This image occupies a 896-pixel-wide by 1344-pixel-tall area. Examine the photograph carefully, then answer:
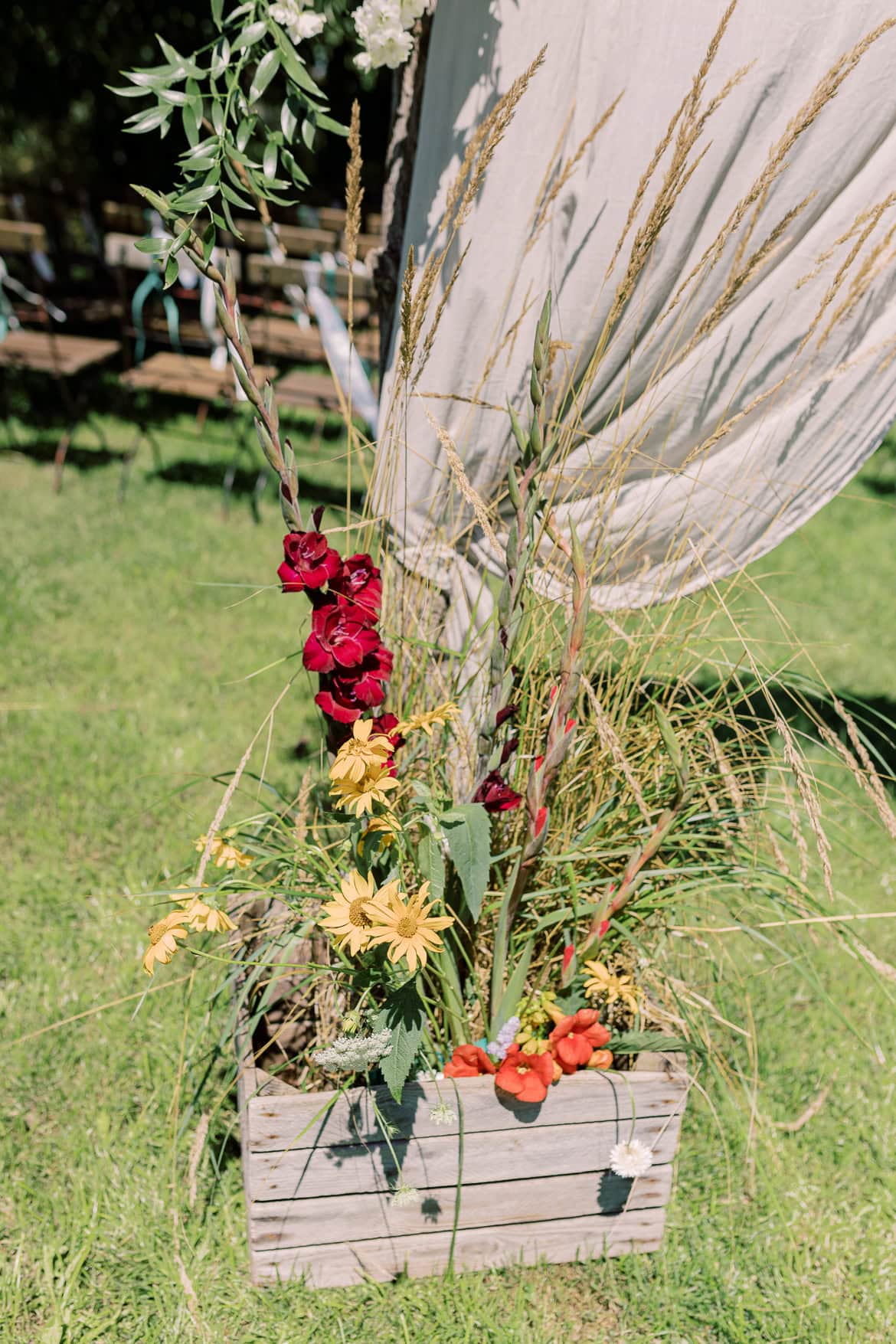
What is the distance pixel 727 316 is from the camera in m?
1.66

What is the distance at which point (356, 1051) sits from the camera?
4.34 feet

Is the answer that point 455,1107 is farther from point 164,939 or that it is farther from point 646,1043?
point 164,939

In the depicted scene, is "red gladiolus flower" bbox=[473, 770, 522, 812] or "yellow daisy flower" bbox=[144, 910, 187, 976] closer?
"yellow daisy flower" bbox=[144, 910, 187, 976]

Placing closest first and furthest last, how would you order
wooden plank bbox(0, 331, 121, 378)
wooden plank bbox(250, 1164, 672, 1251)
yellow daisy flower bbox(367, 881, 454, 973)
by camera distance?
yellow daisy flower bbox(367, 881, 454, 973) → wooden plank bbox(250, 1164, 672, 1251) → wooden plank bbox(0, 331, 121, 378)

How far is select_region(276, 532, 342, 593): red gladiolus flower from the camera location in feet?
4.32

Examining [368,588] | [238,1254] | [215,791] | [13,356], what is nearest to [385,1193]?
[238,1254]

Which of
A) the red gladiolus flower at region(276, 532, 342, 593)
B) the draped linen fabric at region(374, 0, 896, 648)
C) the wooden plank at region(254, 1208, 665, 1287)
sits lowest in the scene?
the wooden plank at region(254, 1208, 665, 1287)

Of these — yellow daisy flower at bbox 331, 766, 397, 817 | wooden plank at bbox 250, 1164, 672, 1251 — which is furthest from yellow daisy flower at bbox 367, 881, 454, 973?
wooden plank at bbox 250, 1164, 672, 1251

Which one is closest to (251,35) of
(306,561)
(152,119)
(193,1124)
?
(152,119)

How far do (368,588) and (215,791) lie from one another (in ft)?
4.86

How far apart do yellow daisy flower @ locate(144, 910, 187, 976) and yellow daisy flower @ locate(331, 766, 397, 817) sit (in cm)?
26

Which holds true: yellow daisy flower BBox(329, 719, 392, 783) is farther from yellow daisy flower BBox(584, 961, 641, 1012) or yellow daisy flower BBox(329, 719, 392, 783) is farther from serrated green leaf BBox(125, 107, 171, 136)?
serrated green leaf BBox(125, 107, 171, 136)

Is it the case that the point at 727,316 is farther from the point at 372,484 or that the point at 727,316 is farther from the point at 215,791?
the point at 215,791

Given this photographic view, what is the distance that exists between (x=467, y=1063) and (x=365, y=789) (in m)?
0.46
